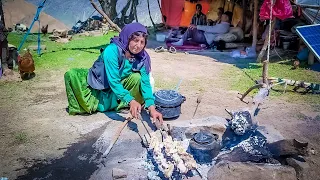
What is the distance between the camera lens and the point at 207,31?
11.0 m

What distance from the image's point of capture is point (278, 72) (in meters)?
7.68

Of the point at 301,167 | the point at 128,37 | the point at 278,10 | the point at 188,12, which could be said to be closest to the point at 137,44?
the point at 128,37

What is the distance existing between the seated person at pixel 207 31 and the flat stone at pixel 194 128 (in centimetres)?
714

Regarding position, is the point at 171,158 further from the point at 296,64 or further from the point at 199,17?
the point at 199,17

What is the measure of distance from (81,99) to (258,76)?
13.9ft

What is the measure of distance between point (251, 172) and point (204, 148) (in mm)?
510

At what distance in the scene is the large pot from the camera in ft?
15.0

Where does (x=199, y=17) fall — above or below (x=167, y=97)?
above

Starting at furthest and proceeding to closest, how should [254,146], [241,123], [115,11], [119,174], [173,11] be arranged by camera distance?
[115,11] < [173,11] < [241,123] < [254,146] < [119,174]

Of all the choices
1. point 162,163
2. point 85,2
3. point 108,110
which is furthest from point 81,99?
point 85,2

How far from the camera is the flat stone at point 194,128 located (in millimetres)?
4004

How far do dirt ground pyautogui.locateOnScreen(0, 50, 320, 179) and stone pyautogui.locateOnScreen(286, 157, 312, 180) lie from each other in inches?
6.1

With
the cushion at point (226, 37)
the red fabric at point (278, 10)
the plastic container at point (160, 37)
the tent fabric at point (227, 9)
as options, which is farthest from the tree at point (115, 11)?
the red fabric at point (278, 10)

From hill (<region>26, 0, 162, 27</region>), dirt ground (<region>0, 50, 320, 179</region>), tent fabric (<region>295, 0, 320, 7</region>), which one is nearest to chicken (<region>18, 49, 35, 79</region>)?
dirt ground (<region>0, 50, 320, 179</region>)
